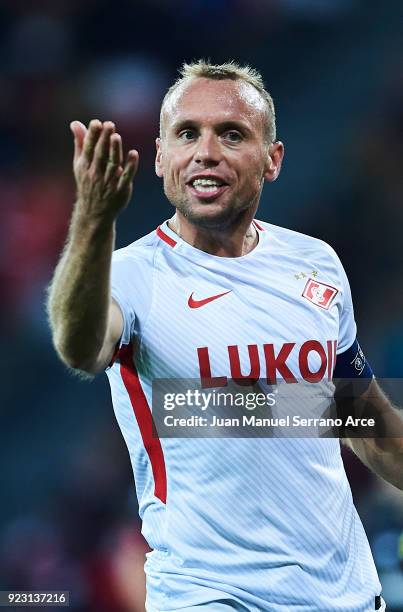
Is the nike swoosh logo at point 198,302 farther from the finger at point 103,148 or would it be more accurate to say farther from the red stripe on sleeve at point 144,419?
the finger at point 103,148

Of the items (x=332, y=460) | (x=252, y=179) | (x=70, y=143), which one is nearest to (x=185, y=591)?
(x=332, y=460)

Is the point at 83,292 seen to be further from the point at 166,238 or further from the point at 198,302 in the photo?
the point at 166,238

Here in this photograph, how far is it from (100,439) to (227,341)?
Answer: 332 cm

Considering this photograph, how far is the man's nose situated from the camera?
2912mm

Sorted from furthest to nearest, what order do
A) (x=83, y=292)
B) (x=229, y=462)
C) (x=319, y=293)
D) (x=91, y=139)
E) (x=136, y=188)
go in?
(x=136, y=188) → (x=319, y=293) → (x=229, y=462) → (x=83, y=292) → (x=91, y=139)

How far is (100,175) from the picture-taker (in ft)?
7.11

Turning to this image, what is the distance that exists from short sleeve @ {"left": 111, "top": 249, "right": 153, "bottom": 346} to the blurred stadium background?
2952 mm

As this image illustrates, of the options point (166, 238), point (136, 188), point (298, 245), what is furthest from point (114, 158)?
point (136, 188)

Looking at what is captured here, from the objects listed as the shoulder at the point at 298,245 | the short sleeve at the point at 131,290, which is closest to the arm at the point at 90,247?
the short sleeve at the point at 131,290

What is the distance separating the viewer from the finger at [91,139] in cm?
209

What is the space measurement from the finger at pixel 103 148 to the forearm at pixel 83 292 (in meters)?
0.13

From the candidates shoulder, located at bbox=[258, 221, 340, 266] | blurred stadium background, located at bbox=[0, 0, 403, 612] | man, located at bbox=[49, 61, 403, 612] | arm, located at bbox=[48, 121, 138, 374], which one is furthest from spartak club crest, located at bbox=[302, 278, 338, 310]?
blurred stadium background, located at bbox=[0, 0, 403, 612]

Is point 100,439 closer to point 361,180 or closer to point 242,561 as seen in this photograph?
point 361,180

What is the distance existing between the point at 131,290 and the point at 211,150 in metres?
0.55
